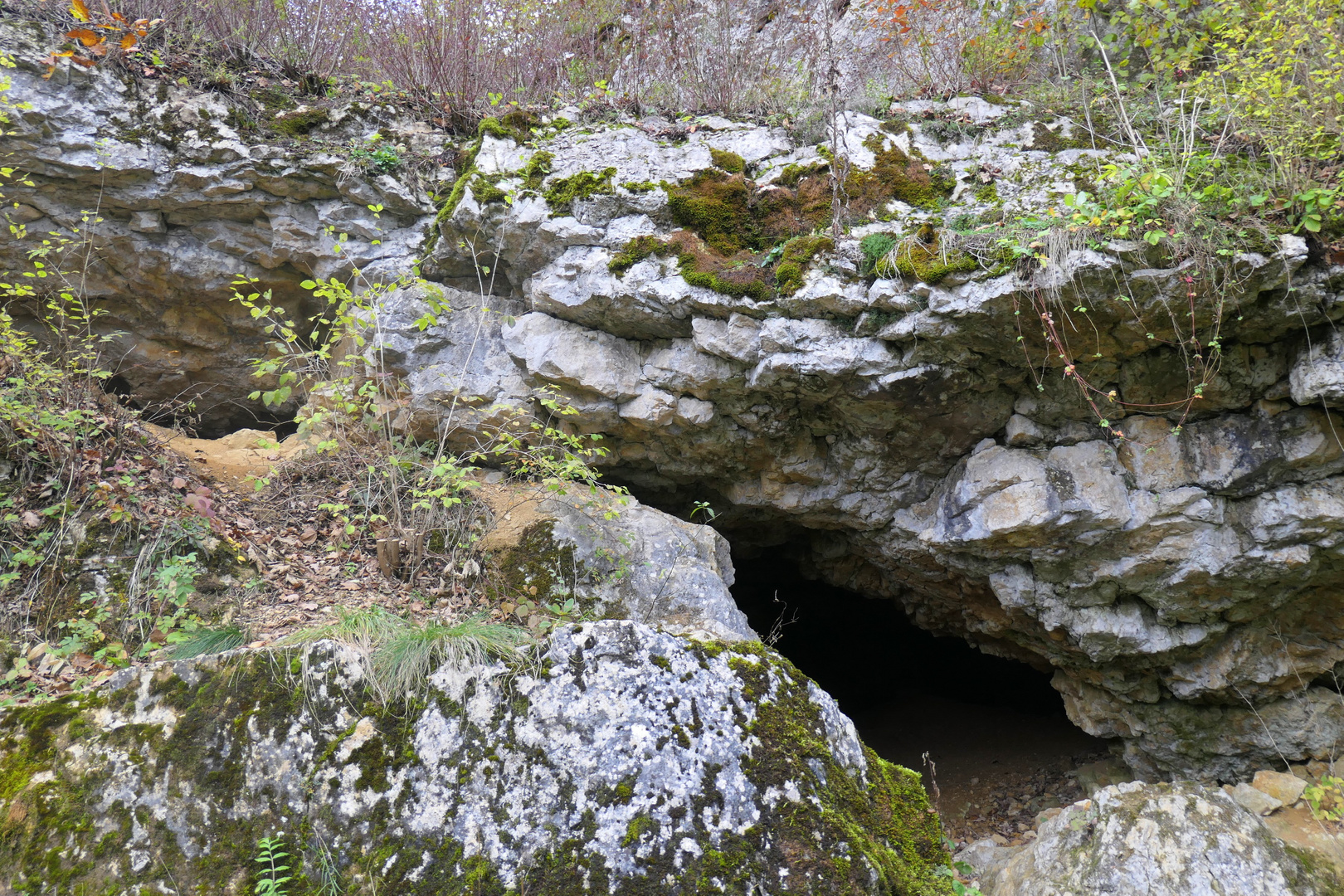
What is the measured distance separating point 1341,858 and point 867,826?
3.65 m

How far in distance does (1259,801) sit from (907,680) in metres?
5.47

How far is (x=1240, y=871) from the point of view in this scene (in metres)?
3.40

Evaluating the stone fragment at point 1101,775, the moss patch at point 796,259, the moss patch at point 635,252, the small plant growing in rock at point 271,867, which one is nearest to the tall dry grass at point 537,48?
the moss patch at point 796,259

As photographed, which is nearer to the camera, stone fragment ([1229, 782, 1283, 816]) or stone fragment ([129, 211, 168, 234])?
stone fragment ([1229, 782, 1283, 816])

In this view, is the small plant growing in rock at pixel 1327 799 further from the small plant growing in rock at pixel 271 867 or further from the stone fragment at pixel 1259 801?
the small plant growing in rock at pixel 271 867

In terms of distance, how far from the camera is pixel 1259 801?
4742 mm

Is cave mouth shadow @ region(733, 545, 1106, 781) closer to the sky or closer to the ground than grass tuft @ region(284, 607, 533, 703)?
closer to the ground

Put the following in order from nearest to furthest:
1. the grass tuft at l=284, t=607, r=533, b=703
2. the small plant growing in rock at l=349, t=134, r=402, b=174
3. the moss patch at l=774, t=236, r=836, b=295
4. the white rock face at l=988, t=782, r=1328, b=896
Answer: the grass tuft at l=284, t=607, r=533, b=703, the white rock face at l=988, t=782, r=1328, b=896, the moss patch at l=774, t=236, r=836, b=295, the small plant growing in rock at l=349, t=134, r=402, b=174

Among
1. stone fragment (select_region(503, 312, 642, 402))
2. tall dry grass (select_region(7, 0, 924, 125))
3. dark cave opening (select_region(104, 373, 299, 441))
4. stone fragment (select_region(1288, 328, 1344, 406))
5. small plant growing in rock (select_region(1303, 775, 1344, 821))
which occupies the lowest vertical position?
dark cave opening (select_region(104, 373, 299, 441))

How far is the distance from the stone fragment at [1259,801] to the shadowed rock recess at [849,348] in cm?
79

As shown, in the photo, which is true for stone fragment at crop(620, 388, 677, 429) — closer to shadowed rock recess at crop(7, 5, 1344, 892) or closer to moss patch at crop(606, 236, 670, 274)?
shadowed rock recess at crop(7, 5, 1344, 892)

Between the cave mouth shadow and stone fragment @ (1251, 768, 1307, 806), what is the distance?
2338mm

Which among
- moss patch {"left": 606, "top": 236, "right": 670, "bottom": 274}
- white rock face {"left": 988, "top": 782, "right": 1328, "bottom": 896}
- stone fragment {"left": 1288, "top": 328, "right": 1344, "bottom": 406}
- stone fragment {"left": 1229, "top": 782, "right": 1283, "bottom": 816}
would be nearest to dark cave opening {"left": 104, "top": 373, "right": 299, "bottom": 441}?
moss patch {"left": 606, "top": 236, "right": 670, "bottom": 274}

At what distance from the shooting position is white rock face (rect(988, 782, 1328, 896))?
11.2 feet
